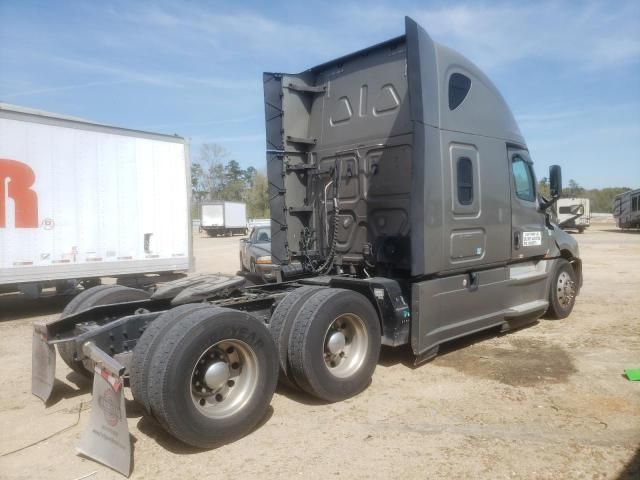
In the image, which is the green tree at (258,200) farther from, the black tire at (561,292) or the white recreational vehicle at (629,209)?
the black tire at (561,292)

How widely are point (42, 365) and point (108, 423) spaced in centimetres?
144

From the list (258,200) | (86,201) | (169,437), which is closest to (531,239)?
(169,437)

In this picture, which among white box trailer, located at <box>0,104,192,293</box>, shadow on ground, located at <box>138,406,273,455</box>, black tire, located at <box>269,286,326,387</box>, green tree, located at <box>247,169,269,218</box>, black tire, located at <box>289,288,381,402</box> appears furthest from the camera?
green tree, located at <box>247,169,269,218</box>

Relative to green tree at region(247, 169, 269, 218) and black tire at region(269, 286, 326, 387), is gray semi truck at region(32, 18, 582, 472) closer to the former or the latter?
black tire at region(269, 286, 326, 387)

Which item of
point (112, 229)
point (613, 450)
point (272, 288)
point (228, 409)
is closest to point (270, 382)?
point (228, 409)

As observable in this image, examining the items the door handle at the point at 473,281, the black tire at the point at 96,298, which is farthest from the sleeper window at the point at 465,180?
the black tire at the point at 96,298

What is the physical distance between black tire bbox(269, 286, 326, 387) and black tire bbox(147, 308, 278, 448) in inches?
14.4

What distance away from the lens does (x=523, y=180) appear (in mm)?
6754

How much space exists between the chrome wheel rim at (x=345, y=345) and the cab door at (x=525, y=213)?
2.83m

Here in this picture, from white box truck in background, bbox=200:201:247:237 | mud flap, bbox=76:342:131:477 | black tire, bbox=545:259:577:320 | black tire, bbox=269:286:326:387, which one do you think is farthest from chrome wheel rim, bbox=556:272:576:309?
white box truck in background, bbox=200:201:247:237

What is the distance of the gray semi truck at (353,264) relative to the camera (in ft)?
12.0

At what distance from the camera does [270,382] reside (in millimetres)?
3887

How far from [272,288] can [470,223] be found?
2478 millimetres

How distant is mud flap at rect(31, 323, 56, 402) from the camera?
13.9 feet
